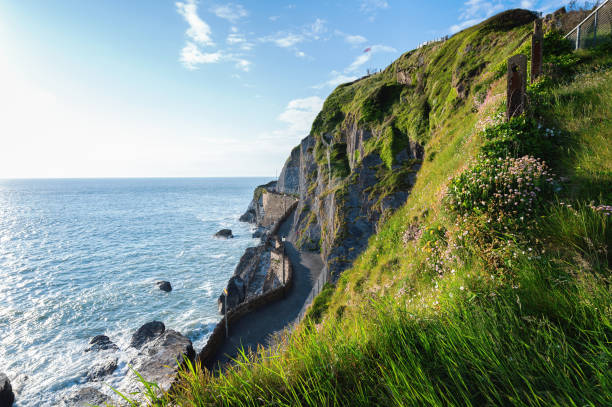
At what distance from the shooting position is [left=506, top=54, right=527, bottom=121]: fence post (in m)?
6.59

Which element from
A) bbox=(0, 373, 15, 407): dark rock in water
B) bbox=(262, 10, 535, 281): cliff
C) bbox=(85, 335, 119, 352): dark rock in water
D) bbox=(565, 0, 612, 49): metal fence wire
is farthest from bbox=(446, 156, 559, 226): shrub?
bbox=(0, 373, 15, 407): dark rock in water

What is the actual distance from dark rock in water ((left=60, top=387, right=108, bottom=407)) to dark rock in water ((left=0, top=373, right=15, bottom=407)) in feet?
12.2

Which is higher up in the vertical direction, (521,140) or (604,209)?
(521,140)

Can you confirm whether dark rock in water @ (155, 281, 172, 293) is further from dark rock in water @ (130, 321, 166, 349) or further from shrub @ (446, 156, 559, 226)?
shrub @ (446, 156, 559, 226)

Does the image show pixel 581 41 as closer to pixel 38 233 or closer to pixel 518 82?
pixel 518 82

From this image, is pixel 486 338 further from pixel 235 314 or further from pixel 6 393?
pixel 6 393

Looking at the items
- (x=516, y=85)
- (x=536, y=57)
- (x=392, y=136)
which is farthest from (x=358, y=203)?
(x=516, y=85)

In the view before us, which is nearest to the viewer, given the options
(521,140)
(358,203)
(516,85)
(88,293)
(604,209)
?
(604,209)

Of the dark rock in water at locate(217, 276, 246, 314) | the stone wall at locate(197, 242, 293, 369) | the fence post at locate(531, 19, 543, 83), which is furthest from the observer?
the dark rock in water at locate(217, 276, 246, 314)

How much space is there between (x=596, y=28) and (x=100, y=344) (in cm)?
3920

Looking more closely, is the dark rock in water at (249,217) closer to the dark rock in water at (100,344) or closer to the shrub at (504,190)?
the dark rock in water at (100,344)

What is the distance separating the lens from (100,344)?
2320 centimetres

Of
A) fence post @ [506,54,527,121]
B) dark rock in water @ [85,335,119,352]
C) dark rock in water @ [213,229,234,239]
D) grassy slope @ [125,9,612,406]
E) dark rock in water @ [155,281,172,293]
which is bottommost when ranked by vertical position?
dark rock in water @ [85,335,119,352]

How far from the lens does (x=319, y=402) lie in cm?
263
